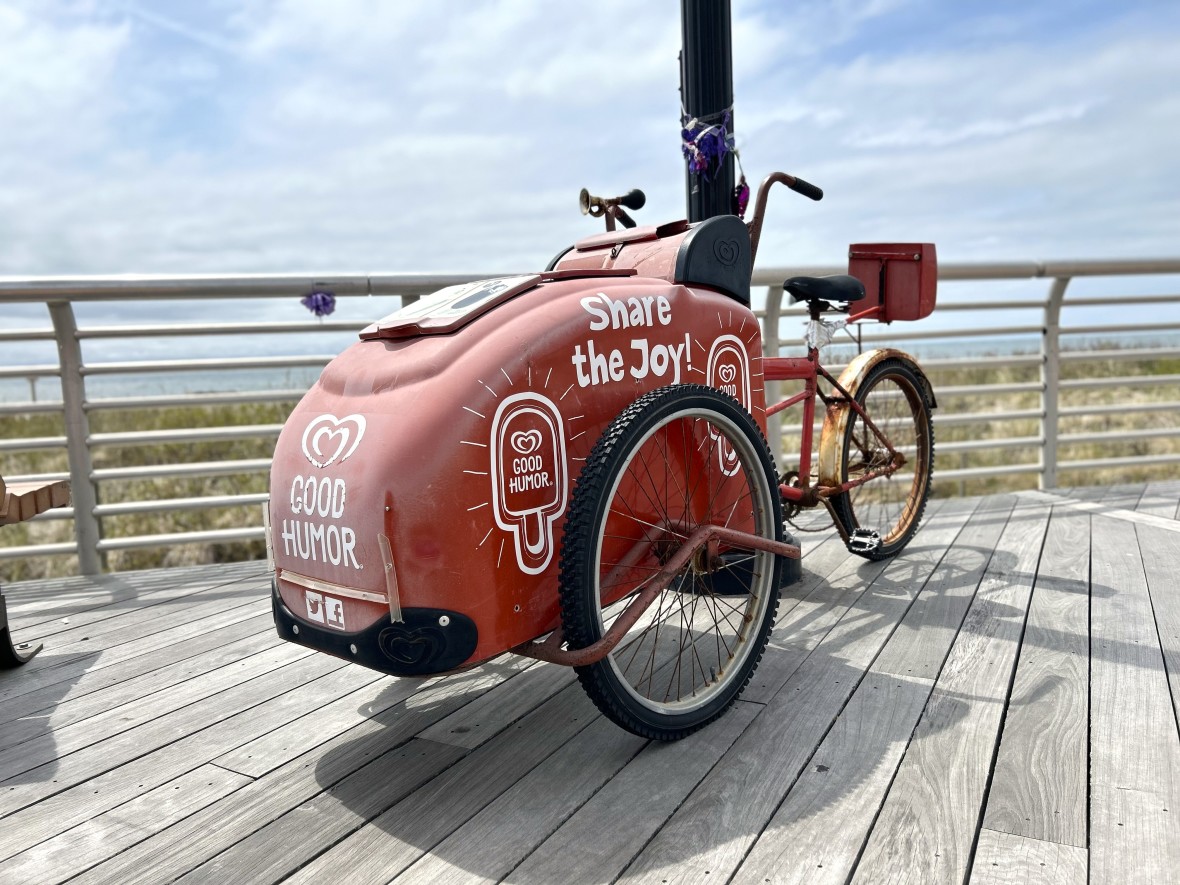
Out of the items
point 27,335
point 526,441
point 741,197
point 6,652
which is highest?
point 741,197

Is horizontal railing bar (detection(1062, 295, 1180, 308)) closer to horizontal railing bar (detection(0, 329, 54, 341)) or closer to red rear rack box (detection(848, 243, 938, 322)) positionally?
red rear rack box (detection(848, 243, 938, 322))

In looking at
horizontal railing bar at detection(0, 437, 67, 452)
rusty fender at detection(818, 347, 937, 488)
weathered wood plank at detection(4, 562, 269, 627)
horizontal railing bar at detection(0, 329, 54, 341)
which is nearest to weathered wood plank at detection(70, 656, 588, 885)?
rusty fender at detection(818, 347, 937, 488)

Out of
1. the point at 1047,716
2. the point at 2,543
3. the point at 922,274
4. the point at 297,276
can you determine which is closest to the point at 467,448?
the point at 1047,716

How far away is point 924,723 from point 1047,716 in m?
0.27

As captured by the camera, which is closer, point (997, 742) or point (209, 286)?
point (997, 742)

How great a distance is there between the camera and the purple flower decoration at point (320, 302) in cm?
328

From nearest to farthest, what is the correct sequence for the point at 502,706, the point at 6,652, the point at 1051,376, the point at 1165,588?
the point at 502,706 → the point at 6,652 → the point at 1165,588 → the point at 1051,376

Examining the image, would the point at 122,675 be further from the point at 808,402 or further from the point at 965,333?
the point at 965,333

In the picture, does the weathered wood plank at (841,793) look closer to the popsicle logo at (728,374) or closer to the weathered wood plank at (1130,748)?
the weathered wood plank at (1130,748)

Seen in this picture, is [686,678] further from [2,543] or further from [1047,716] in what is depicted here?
[2,543]

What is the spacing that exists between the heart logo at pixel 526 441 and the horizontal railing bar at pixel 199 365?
5.82 feet

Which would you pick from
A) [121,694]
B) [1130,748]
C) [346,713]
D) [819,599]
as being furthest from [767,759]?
[121,694]

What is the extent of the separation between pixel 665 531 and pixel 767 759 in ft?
1.71

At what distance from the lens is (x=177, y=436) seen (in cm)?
342
